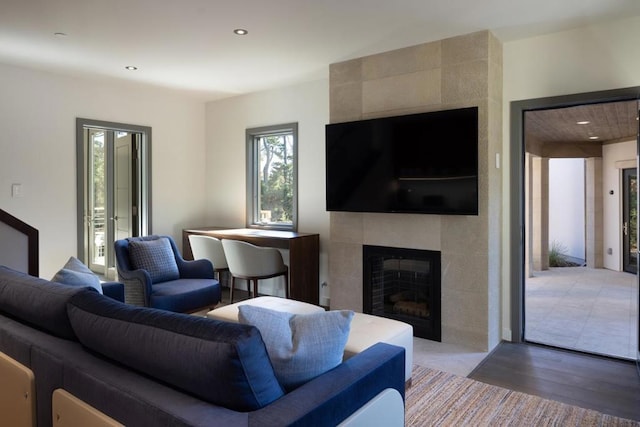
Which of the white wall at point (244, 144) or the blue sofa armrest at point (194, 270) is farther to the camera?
the white wall at point (244, 144)

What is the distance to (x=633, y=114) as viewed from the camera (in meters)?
5.44

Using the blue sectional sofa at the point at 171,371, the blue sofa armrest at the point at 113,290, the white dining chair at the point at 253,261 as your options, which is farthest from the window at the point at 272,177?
the blue sectional sofa at the point at 171,371

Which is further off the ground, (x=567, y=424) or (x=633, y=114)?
(x=633, y=114)

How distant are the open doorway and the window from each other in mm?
Result: 2481

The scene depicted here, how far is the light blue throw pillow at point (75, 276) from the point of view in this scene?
95.7 inches

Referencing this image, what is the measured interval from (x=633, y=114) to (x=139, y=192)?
20.6 feet

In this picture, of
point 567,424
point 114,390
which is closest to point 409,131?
point 567,424

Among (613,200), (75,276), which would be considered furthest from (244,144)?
(613,200)

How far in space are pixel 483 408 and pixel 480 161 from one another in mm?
1821

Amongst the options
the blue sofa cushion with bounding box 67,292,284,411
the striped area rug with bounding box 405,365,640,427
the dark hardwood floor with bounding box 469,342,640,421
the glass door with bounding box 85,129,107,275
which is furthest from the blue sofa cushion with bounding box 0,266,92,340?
the glass door with bounding box 85,129,107,275

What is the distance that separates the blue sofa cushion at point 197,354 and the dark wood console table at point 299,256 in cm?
296

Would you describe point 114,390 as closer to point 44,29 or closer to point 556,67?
point 44,29

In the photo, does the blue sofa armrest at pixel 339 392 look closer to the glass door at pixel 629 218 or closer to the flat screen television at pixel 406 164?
the flat screen television at pixel 406 164

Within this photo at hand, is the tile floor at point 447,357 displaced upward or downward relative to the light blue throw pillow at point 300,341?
downward
